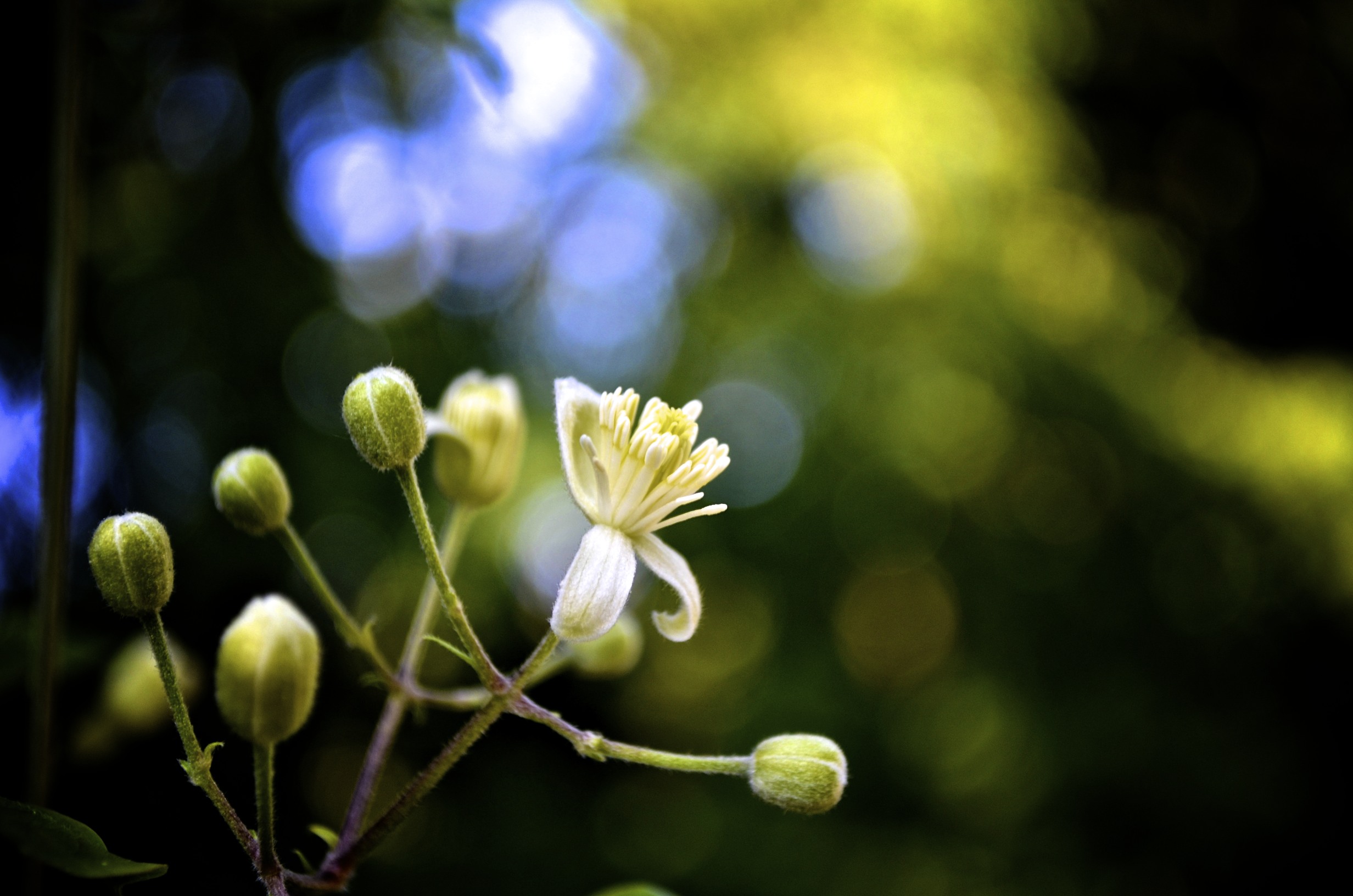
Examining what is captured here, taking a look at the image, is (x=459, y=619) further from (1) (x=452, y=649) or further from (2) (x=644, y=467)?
(2) (x=644, y=467)

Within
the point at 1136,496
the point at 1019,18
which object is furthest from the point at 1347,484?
the point at 1019,18

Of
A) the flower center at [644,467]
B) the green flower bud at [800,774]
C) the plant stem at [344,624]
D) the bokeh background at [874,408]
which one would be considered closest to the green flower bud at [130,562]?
the plant stem at [344,624]

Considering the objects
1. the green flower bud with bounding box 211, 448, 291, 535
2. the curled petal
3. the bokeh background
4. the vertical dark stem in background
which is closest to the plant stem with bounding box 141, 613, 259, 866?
the vertical dark stem in background

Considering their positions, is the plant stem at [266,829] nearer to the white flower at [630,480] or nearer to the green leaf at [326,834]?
the green leaf at [326,834]

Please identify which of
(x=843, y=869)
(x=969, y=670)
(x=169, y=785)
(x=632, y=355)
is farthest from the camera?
(x=632, y=355)

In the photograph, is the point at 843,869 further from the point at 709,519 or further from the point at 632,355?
the point at 632,355

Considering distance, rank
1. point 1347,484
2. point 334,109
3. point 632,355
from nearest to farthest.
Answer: point 334,109
point 1347,484
point 632,355
